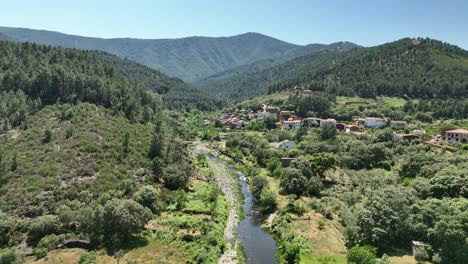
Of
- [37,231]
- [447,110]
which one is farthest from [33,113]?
[447,110]

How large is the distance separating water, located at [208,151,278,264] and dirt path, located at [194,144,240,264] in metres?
1.19

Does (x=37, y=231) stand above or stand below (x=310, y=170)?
below

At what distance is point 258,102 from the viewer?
183875 mm

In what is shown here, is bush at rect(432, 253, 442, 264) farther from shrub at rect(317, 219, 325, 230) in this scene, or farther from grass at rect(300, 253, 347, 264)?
shrub at rect(317, 219, 325, 230)

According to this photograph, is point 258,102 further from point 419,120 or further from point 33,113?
point 33,113

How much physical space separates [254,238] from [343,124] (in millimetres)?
79257

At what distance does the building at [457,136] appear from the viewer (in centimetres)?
8831

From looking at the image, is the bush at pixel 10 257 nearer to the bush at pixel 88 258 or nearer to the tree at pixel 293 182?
the bush at pixel 88 258

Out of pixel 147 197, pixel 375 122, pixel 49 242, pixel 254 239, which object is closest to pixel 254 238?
pixel 254 239

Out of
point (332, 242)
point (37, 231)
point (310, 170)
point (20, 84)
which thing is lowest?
point (37, 231)

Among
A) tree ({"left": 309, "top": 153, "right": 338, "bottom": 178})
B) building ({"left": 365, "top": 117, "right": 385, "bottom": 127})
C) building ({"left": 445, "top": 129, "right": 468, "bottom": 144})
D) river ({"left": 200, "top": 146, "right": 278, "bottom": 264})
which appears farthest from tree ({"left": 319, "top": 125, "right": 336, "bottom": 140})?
river ({"left": 200, "top": 146, "right": 278, "bottom": 264})

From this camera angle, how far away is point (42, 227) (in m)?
45.2

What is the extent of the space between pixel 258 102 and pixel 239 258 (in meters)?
144

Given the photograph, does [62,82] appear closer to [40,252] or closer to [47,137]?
[47,137]
